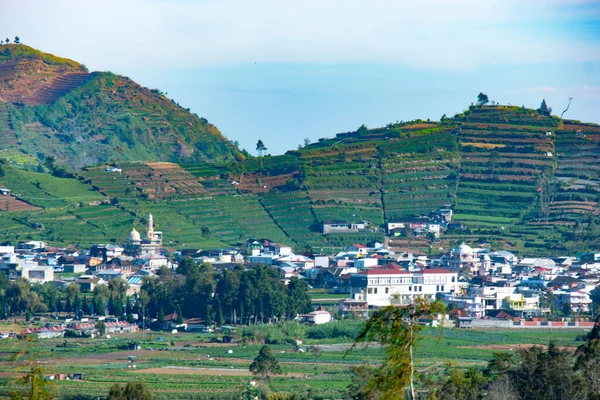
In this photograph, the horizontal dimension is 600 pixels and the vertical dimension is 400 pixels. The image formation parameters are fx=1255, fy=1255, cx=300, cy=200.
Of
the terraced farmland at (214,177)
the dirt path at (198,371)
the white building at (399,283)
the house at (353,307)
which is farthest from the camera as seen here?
the terraced farmland at (214,177)

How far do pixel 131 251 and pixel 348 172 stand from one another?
91.2ft

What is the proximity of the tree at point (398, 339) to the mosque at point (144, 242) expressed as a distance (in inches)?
3129

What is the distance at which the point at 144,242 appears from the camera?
331ft

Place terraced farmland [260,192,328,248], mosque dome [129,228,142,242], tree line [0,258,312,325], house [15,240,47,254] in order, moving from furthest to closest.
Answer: terraced farmland [260,192,328,248]
mosque dome [129,228,142,242]
house [15,240,47,254]
tree line [0,258,312,325]

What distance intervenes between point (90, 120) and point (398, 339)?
15612 cm

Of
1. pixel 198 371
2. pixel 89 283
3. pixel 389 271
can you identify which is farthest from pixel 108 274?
pixel 198 371

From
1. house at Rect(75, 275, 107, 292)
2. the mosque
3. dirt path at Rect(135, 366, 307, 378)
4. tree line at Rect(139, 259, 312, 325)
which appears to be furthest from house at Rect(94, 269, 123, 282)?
dirt path at Rect(135, 366, 307, 378)

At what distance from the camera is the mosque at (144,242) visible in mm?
99000

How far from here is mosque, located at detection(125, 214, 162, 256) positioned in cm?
9900

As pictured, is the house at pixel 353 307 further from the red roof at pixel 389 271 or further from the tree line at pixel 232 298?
the red roof at pixel 389 271

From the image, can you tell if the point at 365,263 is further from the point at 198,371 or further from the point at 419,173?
the point at 198,371

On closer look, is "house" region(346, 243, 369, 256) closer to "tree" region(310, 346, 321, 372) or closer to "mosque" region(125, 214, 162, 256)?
"mosque" region(125, 214, 162, 256)

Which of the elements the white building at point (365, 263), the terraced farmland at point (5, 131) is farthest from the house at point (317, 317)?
the terraced farmland at point (5, 131)

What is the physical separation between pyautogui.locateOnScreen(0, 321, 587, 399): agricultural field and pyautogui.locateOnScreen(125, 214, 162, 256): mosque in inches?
1150
